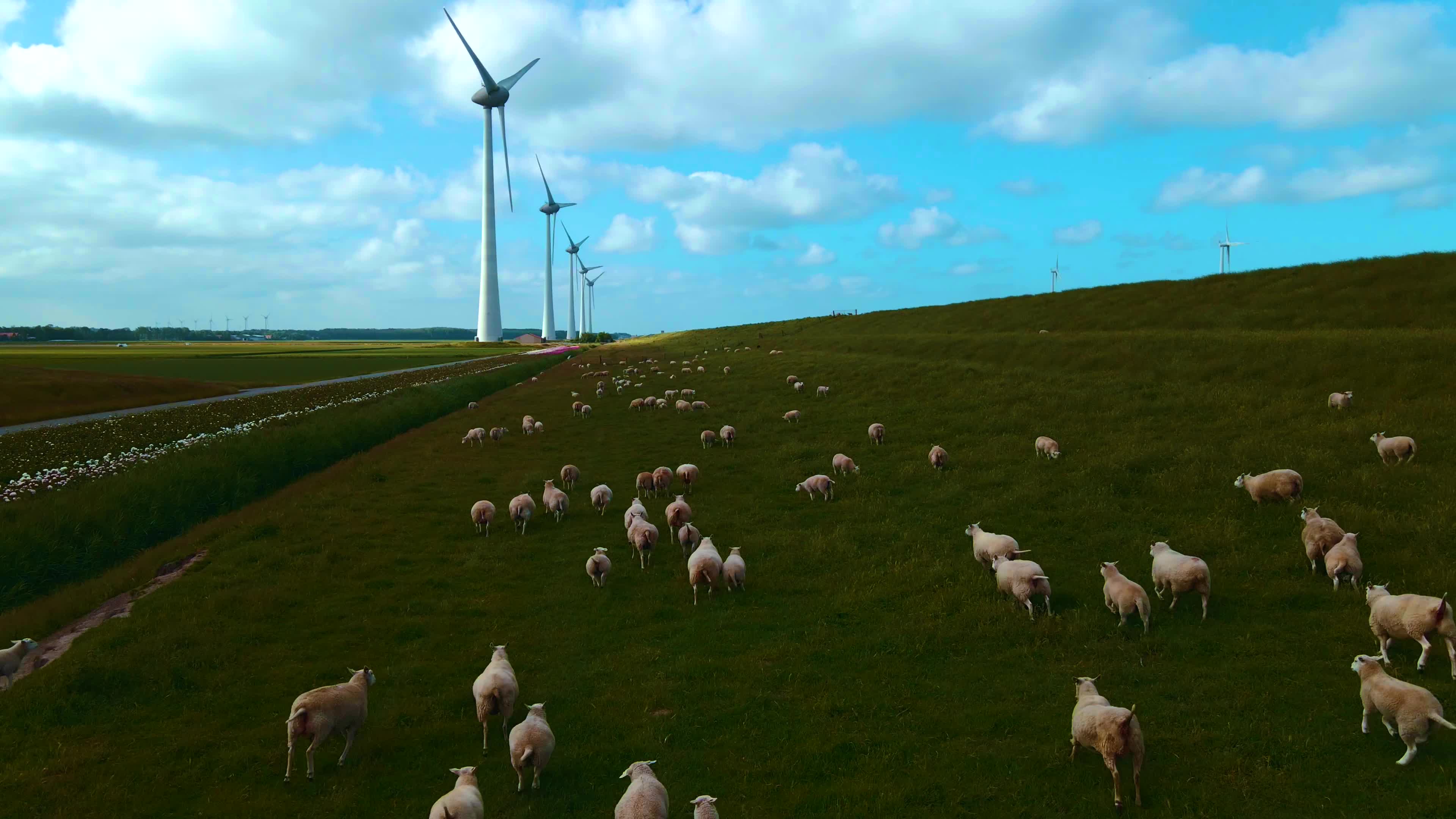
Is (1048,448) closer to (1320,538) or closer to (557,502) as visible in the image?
(1320,538)

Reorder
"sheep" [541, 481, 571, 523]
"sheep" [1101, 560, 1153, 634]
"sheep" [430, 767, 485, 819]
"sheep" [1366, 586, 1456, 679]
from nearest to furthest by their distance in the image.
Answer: "sheep" [430, 767, 485, 819] < "sheep" [1366, 586, 1456, 679] < "sheep" [1101, 560, 1153, 634] < "sheep" [541, 481, 571, 523]

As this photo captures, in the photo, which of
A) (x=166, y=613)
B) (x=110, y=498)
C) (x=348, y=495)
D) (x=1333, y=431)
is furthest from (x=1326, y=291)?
(x=110, y=498)

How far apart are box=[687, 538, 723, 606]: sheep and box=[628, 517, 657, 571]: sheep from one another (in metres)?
1.62

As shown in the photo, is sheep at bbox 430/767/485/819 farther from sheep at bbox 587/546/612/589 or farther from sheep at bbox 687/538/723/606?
sheep at bbox 587/546/612/589

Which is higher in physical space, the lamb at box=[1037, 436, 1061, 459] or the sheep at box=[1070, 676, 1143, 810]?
the lamb at box=[1037, 436, 1061, 459]

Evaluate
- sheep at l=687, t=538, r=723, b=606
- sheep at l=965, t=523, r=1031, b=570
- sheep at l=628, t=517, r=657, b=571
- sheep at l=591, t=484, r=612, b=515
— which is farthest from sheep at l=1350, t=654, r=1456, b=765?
sheep at l=591, t=484, r=612, b=515

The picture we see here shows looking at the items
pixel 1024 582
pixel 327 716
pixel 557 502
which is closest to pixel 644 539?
pixel 557 502

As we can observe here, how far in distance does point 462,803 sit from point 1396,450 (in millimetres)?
21596

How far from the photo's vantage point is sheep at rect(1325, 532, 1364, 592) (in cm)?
1212

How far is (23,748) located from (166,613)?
4405mm

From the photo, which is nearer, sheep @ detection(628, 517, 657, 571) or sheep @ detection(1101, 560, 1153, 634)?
sheep @ detection(1101, 560, 1153, 634)

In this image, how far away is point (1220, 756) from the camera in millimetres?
8328

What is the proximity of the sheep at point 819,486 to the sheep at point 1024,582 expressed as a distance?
780 cm

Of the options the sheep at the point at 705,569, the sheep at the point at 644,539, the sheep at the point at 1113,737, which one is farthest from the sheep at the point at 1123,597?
the sheep at the point at 644,539
